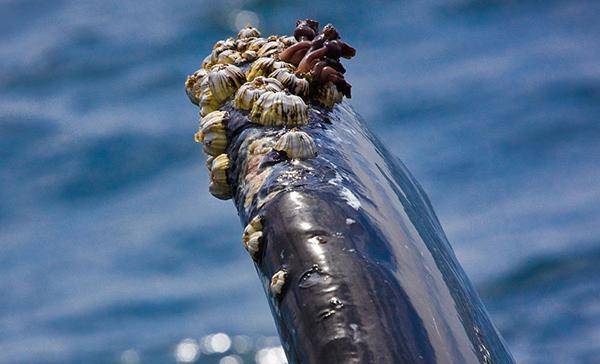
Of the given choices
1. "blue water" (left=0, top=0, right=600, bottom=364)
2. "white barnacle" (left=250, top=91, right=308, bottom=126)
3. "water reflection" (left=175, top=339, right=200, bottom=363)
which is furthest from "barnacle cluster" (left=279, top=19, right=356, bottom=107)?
"water reflection" (left=175, top=339, right=200, bottom=363)

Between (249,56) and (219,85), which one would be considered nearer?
(219,85)

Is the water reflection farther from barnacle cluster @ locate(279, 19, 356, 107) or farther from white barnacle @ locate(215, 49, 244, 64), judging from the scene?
barnacle cluster @ locate(279, 19, 356, 107)

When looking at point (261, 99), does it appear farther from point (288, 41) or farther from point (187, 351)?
point (187, 351)

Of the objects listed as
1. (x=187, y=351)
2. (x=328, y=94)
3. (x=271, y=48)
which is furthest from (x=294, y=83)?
(x=187, y=351)

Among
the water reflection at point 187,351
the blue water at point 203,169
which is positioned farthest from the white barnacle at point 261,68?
the water reflection at point 187,351

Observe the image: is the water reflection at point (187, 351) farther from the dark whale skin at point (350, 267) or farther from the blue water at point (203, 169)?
the dark whale skin at point (350, 267)
